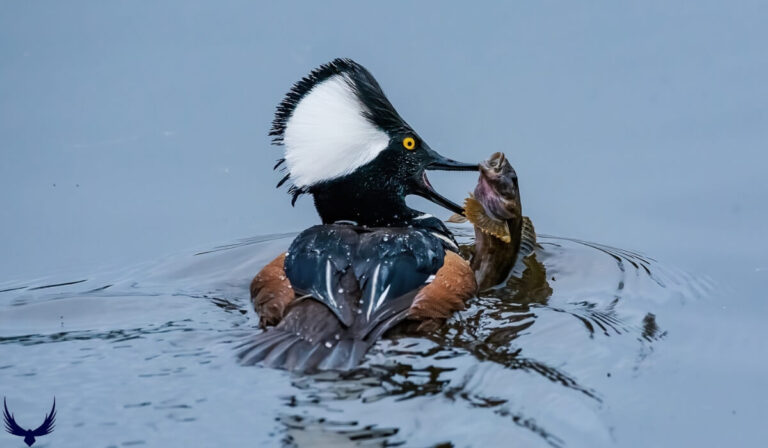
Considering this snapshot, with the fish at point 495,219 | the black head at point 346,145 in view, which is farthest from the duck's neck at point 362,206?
the fish at point 495,219

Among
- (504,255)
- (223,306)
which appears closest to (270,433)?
(223,306)

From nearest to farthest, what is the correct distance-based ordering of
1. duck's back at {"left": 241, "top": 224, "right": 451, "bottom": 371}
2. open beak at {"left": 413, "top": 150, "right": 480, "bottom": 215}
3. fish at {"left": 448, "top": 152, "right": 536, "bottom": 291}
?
1. duck's back at {"left": 241, "top": 224, "right": 451, "bottom": 371}
2. fish at {"left": 448, "top": 152, "right": 536, "bottom": 291}
3. open beak at {"left": 413, "top": 150, "right": 480, "bottom": 215}

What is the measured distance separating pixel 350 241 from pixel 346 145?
2.47ft

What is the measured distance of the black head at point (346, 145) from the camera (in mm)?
7211

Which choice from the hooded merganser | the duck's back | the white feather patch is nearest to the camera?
the duck's back

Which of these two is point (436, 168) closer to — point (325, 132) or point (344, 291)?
point (325, 132)

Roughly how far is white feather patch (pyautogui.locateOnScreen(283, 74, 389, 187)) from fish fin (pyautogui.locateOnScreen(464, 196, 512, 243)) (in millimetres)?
806

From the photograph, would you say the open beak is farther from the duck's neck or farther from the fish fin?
the fish fin

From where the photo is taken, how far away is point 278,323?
6.54 meters

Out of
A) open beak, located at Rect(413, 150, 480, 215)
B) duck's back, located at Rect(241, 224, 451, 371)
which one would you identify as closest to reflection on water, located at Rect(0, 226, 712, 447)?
duck's back, located at Rect(241, 224, 451, 371)

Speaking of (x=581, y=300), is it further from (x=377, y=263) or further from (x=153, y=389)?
(x=153, y=389)

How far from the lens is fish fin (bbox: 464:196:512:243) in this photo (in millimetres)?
7156

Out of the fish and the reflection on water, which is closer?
the reflection on water

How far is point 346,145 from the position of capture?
725 centimetres
